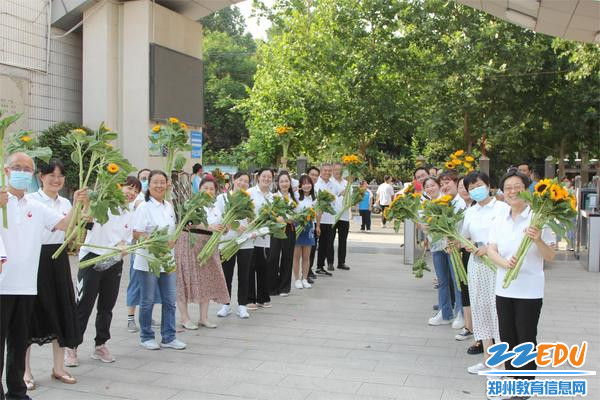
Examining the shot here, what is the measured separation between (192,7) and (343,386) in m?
12.0

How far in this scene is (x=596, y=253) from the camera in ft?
36.4

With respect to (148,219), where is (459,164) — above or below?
above

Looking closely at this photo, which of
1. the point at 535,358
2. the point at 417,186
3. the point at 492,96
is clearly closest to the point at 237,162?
the point at 492,96

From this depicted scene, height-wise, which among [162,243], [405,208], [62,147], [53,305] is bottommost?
[53,305]

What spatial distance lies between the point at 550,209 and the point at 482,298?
1.37 m

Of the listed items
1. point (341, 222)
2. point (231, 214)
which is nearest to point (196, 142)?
point (341, 222)

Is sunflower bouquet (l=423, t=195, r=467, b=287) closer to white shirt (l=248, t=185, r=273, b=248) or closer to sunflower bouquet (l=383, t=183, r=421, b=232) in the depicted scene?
sunflower bouquet (l=383, t=183, r=421, b=232)

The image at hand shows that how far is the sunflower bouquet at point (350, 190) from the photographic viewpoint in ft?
34.0

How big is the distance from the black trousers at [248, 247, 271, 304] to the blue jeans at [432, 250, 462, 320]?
2181mm

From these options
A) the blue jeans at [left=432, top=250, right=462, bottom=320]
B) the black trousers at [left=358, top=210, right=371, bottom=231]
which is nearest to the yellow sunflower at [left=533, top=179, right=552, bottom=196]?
the blue jeans at [left=432, top=250, right=462, bottom=320]

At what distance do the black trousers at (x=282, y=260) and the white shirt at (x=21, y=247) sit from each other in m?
4.25

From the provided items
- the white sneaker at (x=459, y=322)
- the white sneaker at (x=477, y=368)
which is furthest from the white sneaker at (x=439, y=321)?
the white sneaker at (x=477, y=368)

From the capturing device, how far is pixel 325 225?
1055 cm

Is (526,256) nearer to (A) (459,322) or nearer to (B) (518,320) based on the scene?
(B) (518,320)
